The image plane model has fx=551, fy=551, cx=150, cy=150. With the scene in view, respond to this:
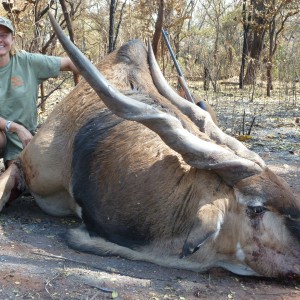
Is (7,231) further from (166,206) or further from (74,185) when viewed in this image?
(166,206)

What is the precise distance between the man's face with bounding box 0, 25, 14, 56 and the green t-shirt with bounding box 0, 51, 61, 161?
0.18m

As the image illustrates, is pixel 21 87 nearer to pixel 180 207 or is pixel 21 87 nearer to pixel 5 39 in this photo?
pixel 5 39

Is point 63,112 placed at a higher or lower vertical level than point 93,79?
lower

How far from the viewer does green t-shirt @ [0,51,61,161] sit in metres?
5.56

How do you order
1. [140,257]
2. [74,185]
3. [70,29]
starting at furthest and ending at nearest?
1. [70,29]
2. [74,185]
3. [140,257]

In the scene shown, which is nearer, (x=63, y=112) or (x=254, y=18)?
(x=63, y=112)

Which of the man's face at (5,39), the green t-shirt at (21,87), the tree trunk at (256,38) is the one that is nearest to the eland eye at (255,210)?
the green t-shirt at (21,87)

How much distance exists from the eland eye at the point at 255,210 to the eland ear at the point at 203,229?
20 centimetres

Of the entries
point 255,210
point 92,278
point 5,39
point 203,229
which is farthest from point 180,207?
point 5,39

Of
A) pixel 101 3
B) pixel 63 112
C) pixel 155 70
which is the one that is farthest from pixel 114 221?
pixel 101 3

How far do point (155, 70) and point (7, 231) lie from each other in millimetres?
1841

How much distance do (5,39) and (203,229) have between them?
3277 mm

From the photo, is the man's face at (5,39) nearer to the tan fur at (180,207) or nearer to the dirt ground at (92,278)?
the tan fur at (180,207)

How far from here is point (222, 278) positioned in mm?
3496
